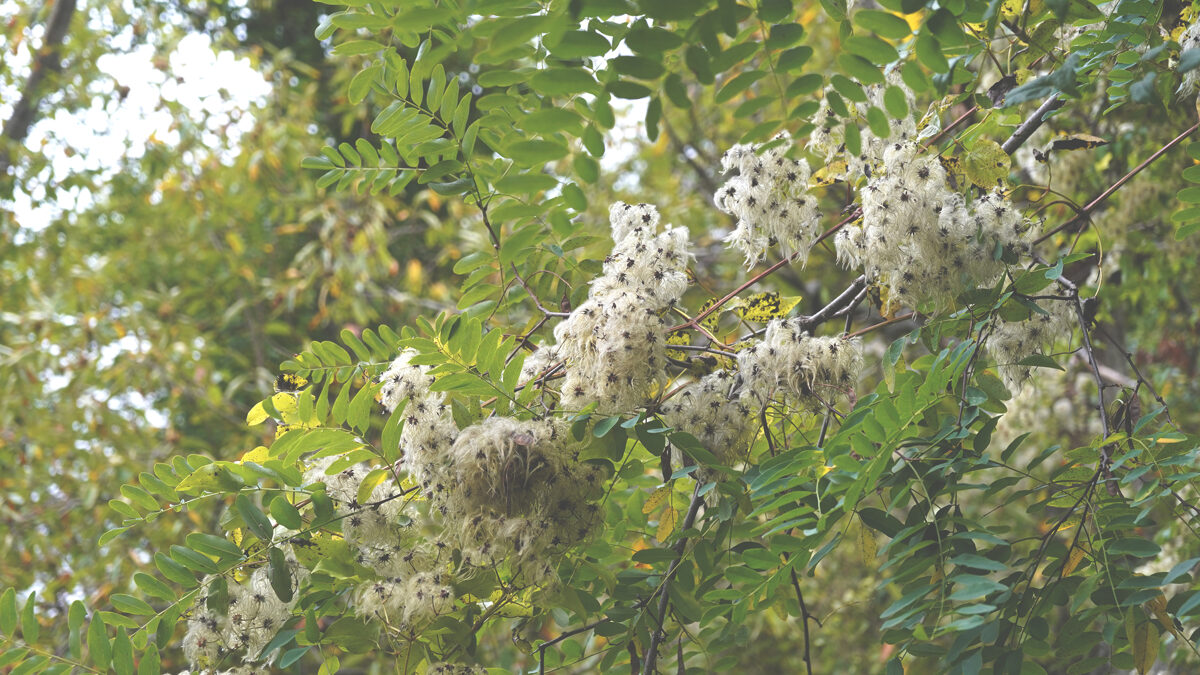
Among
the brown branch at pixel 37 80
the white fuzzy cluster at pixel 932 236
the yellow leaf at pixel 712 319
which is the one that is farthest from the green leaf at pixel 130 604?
the brown branch at pixel 37 80

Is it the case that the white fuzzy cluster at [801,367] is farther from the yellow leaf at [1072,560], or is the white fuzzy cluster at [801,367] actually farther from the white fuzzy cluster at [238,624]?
the white fuzzy cluster at [238,624]

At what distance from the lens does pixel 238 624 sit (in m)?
1.36

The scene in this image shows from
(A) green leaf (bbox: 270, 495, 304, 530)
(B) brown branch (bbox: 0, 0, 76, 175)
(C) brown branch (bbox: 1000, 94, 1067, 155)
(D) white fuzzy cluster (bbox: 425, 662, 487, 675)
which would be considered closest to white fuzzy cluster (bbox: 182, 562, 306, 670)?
(A) green leaf (bbox: 270, 495, 304, 530)

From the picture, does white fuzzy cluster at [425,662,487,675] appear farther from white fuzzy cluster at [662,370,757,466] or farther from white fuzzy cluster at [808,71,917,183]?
white fuzzy cluster at [808,71,917,183]

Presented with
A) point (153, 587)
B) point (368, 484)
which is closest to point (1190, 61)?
point (368, 484)

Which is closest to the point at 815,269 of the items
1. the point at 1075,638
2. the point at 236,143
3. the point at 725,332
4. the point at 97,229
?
the point at 236,143

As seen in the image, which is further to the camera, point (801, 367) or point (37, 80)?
point (37, 80)

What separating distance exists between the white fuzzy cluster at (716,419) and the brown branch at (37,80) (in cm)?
415

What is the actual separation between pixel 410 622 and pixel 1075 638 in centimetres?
90

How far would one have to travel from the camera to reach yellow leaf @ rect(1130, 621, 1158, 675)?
49.4 inches

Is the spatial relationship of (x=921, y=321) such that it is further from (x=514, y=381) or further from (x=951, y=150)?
(x=514, y=381)

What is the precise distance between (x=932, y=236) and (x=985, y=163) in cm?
21

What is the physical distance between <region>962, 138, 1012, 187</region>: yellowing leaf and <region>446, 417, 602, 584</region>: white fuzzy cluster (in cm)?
71

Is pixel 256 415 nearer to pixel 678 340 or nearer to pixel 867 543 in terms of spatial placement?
pixel 678 340
